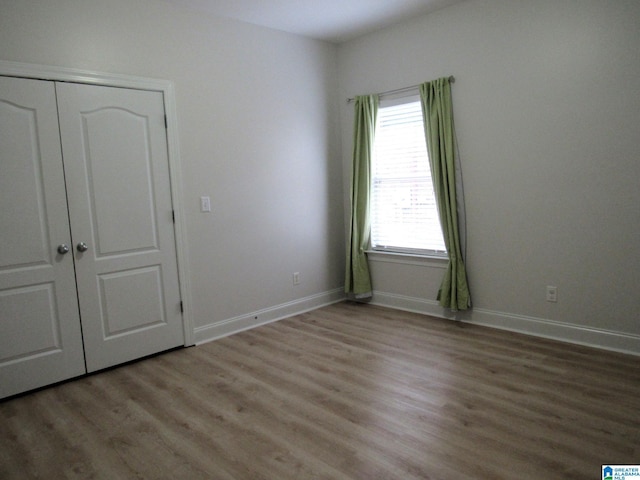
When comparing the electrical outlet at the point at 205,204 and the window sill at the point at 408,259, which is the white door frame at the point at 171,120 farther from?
the window sill at the point at 408,259

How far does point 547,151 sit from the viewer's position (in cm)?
345

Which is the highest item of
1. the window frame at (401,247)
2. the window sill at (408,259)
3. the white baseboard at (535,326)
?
the window frame at (401,247)

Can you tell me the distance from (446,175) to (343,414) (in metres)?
2.37

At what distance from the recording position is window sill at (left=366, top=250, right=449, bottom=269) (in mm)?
4214

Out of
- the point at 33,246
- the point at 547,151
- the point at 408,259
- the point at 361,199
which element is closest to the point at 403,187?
the point at 361,199

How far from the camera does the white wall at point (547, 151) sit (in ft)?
10.3

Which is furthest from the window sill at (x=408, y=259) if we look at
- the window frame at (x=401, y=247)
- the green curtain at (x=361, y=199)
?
the green curtain at (x=361, y=199)

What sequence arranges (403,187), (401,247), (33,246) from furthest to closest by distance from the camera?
(401,247) → (403,187) → (33,246)

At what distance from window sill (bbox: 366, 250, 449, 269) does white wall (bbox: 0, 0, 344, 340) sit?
484mm

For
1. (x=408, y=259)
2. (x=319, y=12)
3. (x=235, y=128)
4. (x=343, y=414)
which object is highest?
(x=319, y=12)

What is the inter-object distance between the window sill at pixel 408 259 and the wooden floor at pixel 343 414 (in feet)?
2.60

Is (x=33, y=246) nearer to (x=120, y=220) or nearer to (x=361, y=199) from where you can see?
(x=120, y=220)

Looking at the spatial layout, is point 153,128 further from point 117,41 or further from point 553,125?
point 553,125

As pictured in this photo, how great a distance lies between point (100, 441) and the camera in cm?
236
